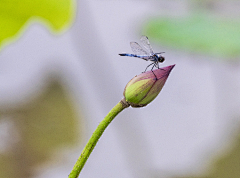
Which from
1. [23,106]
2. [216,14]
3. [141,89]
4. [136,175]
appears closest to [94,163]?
[136,175]

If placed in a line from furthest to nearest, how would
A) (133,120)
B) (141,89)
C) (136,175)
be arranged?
(133,120) → (136,175) → (141,89)

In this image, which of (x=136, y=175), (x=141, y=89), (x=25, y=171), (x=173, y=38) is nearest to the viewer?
(x=141, y=89)

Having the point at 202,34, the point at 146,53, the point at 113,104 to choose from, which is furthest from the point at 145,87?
the point at 113,104

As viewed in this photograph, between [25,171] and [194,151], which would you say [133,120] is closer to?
[194,151]

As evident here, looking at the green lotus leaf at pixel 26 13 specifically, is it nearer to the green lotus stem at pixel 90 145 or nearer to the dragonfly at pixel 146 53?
the dragonfly at pixel 146 53

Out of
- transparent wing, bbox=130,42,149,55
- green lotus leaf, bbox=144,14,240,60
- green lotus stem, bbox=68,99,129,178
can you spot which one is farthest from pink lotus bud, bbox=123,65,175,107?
green lotus leaf, bbox=144,14,240,60

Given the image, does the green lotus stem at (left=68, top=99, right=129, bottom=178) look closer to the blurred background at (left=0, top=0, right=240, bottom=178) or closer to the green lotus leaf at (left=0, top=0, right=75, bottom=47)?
the green lotus leaf at (left=0, top=0, right=75, bottom=47)

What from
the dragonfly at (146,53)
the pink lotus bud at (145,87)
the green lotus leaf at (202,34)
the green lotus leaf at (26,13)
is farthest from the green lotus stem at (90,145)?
the green lotus leaf at (202,34)

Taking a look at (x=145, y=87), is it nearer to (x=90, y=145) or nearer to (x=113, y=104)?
(x=90, y=145)
